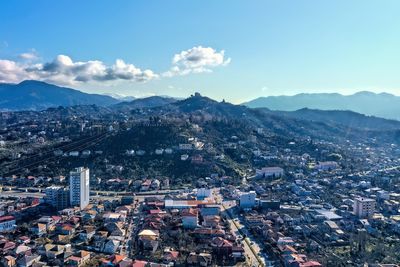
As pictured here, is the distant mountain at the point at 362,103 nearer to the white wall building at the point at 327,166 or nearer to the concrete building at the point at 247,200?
the white wall building at the point at 327,166

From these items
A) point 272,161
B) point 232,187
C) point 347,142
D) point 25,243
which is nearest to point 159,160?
point 232,187

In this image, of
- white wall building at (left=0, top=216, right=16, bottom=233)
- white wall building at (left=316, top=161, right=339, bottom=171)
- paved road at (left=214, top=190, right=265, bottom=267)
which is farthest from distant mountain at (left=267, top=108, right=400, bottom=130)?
white wall building at (left=0, top=216, right=16, bottom=233)

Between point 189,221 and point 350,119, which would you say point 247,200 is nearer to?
point 189,221

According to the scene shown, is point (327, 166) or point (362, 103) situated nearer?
point (327, 166)

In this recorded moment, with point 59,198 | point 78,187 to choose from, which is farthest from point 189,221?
point 59,198

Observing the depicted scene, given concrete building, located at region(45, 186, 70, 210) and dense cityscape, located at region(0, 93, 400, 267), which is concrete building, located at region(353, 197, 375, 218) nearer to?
→ dense cityscape, located at region(0, 93, 400, 267)

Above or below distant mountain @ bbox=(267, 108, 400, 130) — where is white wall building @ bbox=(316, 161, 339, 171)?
below

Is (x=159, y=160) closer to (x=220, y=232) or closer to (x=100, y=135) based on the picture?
(x=100, y=135)

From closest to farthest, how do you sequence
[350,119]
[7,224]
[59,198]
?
[7,224]
[59,198]
[350,119]

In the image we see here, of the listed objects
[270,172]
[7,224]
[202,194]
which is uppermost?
[270,172]

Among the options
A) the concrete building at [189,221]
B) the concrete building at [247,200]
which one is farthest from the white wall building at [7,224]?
the concrete building at [247,200]

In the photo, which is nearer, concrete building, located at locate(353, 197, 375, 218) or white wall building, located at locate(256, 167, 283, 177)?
concrete building, located at locate(353, 197, 375, 218)
